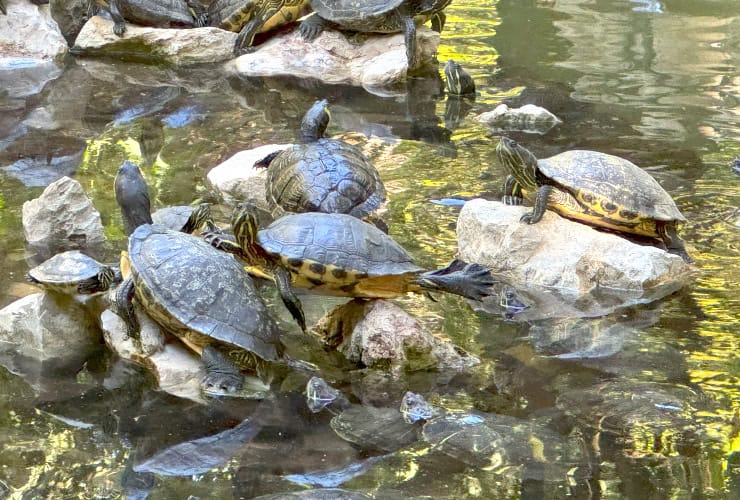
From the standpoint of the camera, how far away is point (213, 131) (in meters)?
8.19

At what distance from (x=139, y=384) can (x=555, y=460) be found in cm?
185

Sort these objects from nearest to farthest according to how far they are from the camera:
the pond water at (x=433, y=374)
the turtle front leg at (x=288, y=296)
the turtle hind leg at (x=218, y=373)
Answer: the pond water at (x=433, y=374) → the turtle hind leg at (x=218, y=373) → the turtle front leg at (x=288, y=296)

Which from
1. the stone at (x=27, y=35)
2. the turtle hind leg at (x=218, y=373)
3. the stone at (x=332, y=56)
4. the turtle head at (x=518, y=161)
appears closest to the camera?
the turtle hind leg at (x=218, y=373)

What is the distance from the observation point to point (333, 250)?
179 inches

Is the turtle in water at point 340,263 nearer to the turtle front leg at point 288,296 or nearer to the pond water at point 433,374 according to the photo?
the turtle front leg at point 288,296

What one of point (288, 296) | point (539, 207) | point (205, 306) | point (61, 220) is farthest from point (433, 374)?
point (61, 220)

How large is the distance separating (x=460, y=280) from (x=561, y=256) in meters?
1.11

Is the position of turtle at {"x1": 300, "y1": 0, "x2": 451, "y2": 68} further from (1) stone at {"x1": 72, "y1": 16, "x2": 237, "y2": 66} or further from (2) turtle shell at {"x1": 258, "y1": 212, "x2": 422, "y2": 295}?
(2) turtle shell at {"x1": 258, "y1": 212, "x2": 422, "y2": 295}

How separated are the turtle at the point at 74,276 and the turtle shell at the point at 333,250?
76 centimetres

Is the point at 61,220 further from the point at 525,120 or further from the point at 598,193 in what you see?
the point at 525,120

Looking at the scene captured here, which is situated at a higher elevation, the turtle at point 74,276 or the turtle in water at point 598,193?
the turtle at point 74,276

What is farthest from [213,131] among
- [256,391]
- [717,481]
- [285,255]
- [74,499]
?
[717,481]

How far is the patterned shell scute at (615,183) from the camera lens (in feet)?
18.7


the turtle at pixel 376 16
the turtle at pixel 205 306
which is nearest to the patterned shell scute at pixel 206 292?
the turtle at pixel 205 306
